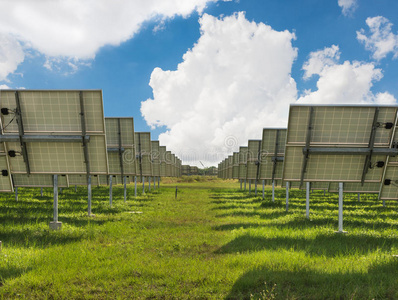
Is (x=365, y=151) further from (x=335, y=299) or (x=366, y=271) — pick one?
(x=335, y=299)

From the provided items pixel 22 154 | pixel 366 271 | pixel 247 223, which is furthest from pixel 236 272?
pixel 22 154

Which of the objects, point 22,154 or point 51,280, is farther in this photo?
point 22,154

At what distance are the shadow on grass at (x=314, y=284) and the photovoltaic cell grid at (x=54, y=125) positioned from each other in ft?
26.1

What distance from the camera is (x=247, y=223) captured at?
1345 cm

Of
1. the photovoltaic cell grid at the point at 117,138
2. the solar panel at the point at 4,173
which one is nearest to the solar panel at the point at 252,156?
the photovoltaic cell grid at the point at 117,138

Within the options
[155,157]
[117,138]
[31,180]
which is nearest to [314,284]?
[117,138]

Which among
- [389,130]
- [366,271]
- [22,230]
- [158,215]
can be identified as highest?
[389,130]

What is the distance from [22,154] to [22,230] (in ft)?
9.53

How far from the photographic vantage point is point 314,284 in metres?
6.35

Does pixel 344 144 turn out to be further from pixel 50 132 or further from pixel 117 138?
pixel 117 138

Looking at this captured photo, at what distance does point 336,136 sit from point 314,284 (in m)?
6.53

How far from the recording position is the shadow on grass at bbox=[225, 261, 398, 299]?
19.0 ft

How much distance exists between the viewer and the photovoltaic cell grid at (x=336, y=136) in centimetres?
1100

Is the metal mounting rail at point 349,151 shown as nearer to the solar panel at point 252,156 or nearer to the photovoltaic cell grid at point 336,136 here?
the photovoltaic cell grid at point 336,136
